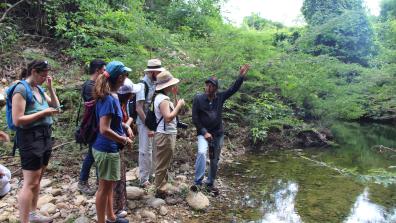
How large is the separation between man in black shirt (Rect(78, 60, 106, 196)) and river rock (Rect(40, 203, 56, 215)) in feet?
1.69

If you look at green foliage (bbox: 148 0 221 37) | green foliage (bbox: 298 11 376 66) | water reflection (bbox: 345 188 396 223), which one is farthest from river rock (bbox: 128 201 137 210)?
green foliage (bbox: 298 11 376 66)

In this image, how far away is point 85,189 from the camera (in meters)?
5.11

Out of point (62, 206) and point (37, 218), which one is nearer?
point (37, 218)

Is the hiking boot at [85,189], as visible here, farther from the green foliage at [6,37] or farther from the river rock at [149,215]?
the green foliage at [6,37]

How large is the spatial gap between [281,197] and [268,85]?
4.51m

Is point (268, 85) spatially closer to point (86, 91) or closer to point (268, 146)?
point (268, 146)

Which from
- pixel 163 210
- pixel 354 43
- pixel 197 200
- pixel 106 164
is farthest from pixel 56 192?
pixel 354 43

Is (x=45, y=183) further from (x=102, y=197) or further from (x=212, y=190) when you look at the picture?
(x=212, y=190)

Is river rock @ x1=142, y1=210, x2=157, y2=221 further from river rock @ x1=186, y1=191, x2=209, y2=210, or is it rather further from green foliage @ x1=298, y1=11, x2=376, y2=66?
green foliage @ x1=298, y1=11, x2=376, y2=66

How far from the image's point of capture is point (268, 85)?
1030cm

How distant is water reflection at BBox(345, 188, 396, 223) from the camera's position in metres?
5.59

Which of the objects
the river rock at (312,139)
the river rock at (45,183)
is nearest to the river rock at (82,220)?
the river rock at (45,183)

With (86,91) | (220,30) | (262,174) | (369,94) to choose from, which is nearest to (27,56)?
(220,30)

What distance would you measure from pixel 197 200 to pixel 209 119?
1233mm
